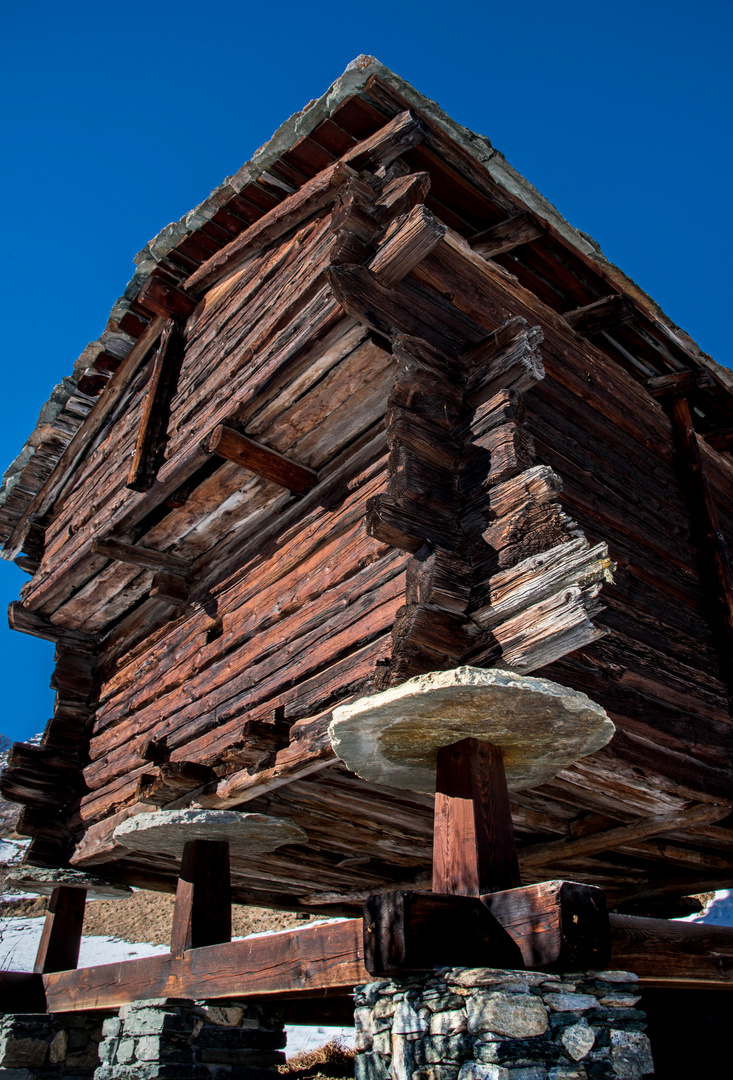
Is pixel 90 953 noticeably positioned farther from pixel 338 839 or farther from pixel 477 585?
pixel 477 585

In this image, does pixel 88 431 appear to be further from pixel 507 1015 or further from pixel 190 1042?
pixel 507 1015

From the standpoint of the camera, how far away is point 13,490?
A: 8953 millimetres

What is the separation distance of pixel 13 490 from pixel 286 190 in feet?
16.6

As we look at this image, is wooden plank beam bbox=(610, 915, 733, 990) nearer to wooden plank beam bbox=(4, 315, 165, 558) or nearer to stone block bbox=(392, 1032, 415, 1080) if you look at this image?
stone block bbox=(392, 1032, 415, 1080)

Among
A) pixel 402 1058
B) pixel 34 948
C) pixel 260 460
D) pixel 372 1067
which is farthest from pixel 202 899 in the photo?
pixel 34 948

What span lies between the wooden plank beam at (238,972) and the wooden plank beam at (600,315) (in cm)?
461

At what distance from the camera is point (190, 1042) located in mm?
4746

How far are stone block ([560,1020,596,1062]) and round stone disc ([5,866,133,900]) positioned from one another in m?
5.53

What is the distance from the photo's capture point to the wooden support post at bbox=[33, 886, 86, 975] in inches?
270

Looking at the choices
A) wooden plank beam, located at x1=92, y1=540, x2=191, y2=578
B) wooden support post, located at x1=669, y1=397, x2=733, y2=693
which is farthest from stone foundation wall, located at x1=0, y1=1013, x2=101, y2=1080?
wooden support post, located at x1=669, y1=397, x2=733, y2=693

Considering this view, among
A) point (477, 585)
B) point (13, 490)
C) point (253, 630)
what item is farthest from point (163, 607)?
point (477, 585)

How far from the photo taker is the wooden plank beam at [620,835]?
4500mm

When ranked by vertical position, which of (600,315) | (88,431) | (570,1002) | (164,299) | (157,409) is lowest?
(570,1002)

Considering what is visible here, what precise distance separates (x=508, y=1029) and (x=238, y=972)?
2181mm
